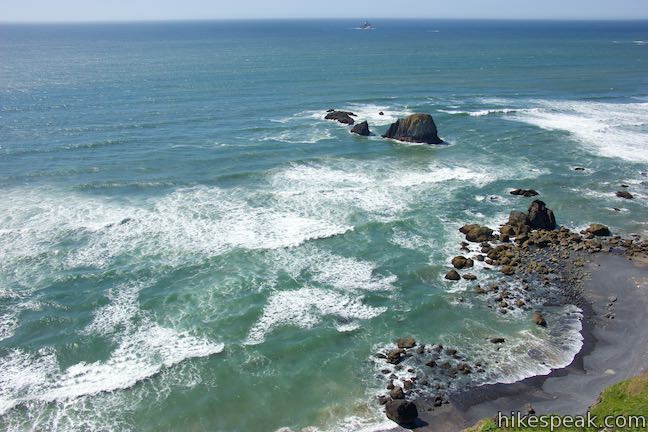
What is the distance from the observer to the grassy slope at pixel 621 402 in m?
24.4

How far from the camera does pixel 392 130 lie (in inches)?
2970

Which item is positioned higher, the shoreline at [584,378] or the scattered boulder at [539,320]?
the scattered boulder at [539,320]

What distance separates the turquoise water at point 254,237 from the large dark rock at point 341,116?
2.06m

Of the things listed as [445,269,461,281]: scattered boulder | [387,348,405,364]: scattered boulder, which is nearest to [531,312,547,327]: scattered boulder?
[445,269,461,281]: scattered boulder

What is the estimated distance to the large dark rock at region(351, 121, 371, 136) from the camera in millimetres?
75500

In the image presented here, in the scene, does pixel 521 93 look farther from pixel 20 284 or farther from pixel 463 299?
pixel 20 284

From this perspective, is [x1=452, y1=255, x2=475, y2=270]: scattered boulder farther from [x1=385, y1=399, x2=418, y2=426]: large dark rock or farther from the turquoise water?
[x1=385, y1=399, x2=418, y2=426]: large dark rock

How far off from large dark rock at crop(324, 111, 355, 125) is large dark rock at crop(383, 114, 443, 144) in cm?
975

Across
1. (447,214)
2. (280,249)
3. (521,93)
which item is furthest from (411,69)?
(280,249)

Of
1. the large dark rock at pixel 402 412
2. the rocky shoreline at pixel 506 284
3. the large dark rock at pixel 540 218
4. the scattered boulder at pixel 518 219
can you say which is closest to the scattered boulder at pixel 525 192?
the rocky shoreline at pixel 506 284

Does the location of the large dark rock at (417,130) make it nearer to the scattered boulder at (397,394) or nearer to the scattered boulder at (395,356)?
the scattered boulder at (395,356)

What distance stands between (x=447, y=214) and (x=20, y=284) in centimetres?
3811

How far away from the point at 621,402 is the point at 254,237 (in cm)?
3043

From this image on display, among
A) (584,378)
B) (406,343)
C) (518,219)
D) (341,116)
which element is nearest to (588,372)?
(584,378)
